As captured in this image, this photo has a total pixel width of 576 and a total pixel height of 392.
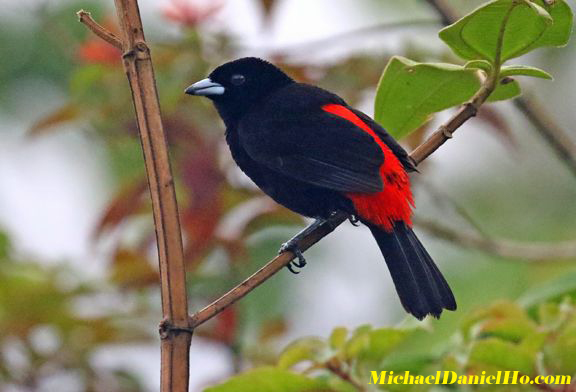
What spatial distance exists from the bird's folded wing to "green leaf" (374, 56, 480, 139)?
436 mm

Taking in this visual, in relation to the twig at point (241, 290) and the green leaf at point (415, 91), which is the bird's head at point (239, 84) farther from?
the twig at point (241, 290)

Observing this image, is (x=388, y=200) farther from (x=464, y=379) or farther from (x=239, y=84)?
(x=239, y=84)

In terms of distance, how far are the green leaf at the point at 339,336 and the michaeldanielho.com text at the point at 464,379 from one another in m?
0.10

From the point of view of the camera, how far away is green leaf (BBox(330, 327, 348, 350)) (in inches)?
85.0

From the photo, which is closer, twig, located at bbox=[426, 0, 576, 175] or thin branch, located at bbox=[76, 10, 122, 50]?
thin branch, located at bbox=[76, 10, 122, 50]

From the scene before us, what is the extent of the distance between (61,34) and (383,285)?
327 cm

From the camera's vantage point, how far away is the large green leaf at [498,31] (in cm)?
187

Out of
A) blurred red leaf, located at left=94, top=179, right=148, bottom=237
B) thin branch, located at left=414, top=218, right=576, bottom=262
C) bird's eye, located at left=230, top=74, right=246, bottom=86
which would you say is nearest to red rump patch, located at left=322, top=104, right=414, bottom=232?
thin branch, located at left=414, top=218, right=576, bottom=262

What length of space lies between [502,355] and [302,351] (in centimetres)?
43

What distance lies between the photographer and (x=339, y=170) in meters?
2.75

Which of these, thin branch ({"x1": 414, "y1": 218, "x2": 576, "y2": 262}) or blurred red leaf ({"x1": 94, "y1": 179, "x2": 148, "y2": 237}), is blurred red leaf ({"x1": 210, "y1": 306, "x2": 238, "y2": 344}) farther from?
thin branch ({"x1": 414, "y1": 218, "x2": 576, "y2": 262})

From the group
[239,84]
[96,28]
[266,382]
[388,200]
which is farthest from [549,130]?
[96,28]

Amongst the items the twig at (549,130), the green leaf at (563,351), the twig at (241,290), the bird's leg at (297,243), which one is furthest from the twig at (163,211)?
the twig at (549,130)

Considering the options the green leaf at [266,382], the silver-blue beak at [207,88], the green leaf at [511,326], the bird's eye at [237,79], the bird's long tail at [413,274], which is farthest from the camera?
the bird's eye at [237,79]
